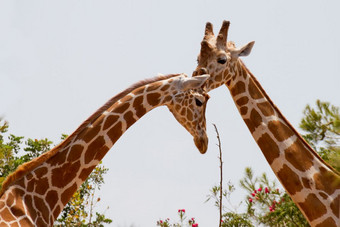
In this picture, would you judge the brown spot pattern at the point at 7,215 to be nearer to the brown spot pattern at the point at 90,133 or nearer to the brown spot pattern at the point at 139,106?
the brown spot pattern at the point at 90,133

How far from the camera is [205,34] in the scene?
8.81 metres

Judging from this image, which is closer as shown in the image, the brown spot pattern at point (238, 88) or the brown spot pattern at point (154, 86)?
the brown spot pattern at point (154, 86)

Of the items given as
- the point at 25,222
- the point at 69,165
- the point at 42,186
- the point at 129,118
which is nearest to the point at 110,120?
the point at 129,118

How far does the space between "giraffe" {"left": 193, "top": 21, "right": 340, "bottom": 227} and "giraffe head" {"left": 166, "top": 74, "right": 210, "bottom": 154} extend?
0.83ft

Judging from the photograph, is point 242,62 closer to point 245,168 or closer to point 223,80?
point 223,80

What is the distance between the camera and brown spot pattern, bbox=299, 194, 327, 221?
7.30 metres

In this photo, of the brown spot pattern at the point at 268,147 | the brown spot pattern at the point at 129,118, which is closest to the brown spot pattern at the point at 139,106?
the brown spot pattern at the point at 129,118

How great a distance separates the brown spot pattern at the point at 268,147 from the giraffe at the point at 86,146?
82 cm

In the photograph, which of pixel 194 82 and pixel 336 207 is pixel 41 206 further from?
pixel 336 207

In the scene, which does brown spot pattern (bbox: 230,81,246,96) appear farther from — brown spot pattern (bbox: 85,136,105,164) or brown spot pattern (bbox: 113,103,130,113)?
brown spot pattern (bbox: 85,136,105,164)

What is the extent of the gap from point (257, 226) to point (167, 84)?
5876 mm

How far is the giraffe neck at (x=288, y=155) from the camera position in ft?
24.1

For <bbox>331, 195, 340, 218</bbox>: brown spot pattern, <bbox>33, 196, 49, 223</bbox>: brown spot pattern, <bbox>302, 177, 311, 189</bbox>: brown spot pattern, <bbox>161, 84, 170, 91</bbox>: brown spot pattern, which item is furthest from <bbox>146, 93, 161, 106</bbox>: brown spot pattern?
<bbox>331, 195, 340, 218</bbox>: brown spot pattern

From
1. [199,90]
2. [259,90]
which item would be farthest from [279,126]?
[199,90]
